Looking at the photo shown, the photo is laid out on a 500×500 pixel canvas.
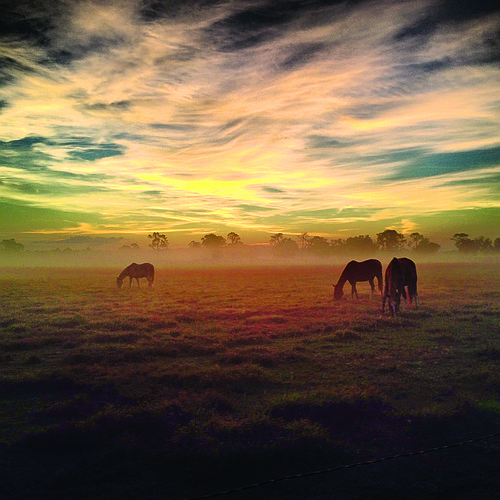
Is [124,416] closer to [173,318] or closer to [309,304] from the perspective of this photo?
[173,318]

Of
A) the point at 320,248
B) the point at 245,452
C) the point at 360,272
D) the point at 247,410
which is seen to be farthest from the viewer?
the point at 320,248

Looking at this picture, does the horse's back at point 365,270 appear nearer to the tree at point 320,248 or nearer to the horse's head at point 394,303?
the horse's head at point 394,303

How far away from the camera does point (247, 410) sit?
22.5 ft

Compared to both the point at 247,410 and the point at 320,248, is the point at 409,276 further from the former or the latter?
the point at 320,248

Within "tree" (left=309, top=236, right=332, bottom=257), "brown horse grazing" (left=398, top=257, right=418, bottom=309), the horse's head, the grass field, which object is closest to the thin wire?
the grass field

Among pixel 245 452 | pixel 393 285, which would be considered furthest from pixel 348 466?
pixel 393 285

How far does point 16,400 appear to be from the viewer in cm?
764

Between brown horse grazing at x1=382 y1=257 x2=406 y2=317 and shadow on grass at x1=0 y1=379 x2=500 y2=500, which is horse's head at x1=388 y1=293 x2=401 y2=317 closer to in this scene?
brown horse grazing at x1=382 y1=257 x2=406 y2=317

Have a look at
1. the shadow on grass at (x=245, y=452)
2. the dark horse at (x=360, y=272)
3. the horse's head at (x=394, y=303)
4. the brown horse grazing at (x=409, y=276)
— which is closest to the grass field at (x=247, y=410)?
the shadow on grass at (x=245, y=452)

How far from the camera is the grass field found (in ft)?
15.4

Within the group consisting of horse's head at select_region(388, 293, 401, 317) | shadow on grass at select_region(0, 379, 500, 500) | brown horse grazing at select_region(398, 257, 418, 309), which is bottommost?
shadow on grass at select_region(0, 379, 500, 500)

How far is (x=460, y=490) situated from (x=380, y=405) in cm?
257

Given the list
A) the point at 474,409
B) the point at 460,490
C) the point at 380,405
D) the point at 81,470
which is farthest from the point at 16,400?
the point at 474,409

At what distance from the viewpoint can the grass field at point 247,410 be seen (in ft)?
15.4
